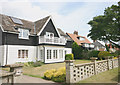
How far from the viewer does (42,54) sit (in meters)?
17.3

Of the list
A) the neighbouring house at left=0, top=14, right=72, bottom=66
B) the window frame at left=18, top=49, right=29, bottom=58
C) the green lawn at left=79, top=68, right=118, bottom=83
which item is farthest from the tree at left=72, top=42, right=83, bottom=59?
the green lawn at left=79, top=68, right=118, bottom=83

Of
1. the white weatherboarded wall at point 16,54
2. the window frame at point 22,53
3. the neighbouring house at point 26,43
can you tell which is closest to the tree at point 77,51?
the neighbouring house at point 26,43

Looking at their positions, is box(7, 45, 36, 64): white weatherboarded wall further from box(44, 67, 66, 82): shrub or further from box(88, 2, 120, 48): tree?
box(88, 2, 120, 48): tree

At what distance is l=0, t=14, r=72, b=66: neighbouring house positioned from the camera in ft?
47.3

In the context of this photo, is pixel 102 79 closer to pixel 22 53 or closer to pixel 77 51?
pixel 22 53

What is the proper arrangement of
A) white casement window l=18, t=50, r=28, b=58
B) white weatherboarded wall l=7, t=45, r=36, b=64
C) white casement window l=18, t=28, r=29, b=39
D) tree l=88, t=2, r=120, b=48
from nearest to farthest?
white weatherboarded wall l=7, t=45, r=36, b=64, white casement window l=18, t=50, r=28, b=58, white casement window l=18, t=28, r=29, b=39, tree l=88, t=2, r=120, b=48

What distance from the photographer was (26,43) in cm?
1688

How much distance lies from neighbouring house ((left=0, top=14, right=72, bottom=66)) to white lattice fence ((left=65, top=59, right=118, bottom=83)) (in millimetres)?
9931

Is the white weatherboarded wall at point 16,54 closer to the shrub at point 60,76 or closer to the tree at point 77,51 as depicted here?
the shrub at point 60,76

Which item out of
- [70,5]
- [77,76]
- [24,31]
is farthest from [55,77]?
[24,31]

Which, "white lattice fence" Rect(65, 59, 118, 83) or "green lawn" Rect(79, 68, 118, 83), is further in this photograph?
"green lawn" Rect(79, 68, 118, 83)

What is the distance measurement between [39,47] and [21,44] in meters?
3.29

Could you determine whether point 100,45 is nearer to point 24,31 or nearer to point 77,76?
point 24,31

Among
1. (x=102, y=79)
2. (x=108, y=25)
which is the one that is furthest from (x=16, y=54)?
(x=108, y=25)
